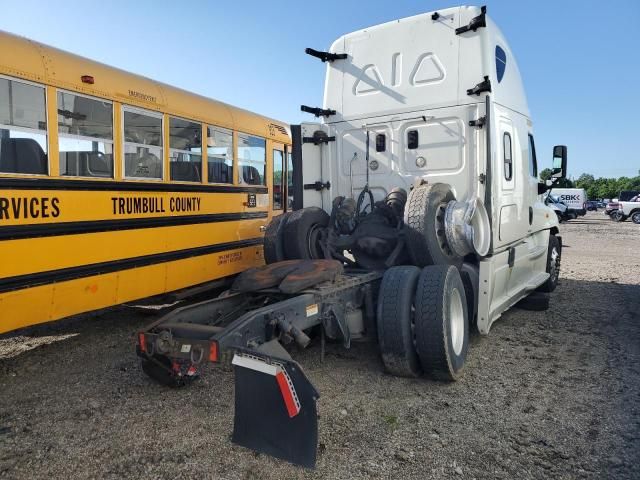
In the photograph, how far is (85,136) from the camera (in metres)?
4.50

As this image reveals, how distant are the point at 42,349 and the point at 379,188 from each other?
12.5 ft

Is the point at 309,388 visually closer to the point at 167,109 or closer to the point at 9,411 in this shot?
the point at 9,411

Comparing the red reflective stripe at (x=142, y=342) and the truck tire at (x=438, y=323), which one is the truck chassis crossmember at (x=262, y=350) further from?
the truck tire at (x=438, y=323)

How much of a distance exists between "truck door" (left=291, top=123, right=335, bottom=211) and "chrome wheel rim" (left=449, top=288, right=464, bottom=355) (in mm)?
2111

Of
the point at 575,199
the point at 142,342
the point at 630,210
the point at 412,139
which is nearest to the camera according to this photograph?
the point at 142,342

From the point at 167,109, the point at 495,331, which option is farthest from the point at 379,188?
the point at 167,109

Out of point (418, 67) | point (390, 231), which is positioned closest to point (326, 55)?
point (418, 67)

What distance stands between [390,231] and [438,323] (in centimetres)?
141

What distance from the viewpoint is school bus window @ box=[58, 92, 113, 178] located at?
14.1 ft

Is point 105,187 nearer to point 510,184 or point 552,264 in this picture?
point 510,184

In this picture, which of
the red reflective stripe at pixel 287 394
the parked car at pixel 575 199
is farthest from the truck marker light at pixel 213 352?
the parked car at pixel 575 199

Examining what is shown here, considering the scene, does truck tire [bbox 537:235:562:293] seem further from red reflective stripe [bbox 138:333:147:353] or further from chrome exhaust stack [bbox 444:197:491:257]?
red reflective stripe [bbox 138:333:147:353]

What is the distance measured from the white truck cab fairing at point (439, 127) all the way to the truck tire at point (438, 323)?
63 centimetres

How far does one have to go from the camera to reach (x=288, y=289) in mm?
3637
